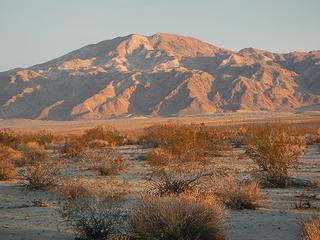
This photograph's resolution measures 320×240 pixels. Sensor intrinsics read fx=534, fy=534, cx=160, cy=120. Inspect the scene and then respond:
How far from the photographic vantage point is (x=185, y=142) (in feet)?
82.9

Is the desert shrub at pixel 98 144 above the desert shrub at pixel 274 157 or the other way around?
the other way around

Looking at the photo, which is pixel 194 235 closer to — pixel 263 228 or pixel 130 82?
pixel 263 228

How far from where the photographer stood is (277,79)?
14588cm

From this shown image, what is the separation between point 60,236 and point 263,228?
4006mm

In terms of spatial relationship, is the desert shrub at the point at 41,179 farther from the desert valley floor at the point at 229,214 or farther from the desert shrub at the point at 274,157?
the desert shrub at the point at 274,157

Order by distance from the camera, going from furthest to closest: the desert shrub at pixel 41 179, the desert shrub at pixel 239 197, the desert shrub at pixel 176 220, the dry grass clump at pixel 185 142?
1. the dry grass clump at pixel 185 142
2. the desert shrub at pixel 41 179
3. the desert shrub at pixel 239 197
4. the desert shrub at pixel 176 220

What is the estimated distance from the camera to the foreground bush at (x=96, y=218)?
963 cm

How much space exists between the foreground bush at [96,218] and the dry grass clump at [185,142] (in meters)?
10.8

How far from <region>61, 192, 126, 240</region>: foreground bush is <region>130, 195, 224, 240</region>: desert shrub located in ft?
1.64

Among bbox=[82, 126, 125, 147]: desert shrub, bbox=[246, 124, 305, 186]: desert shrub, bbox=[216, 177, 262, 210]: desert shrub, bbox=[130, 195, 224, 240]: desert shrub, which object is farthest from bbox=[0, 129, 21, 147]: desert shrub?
Result: bbox=[130, 195, 224, 240]: desert shrub

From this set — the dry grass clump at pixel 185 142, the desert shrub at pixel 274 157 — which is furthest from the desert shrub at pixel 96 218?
the dry grass clump at pixel 185 142

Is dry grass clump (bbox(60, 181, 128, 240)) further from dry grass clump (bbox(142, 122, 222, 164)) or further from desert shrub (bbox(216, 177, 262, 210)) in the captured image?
dry grass clump (bbox(142, 122, 222, 164))

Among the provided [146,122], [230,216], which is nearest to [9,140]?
[230,216]

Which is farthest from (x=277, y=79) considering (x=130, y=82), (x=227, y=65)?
(x=130, y=82)
